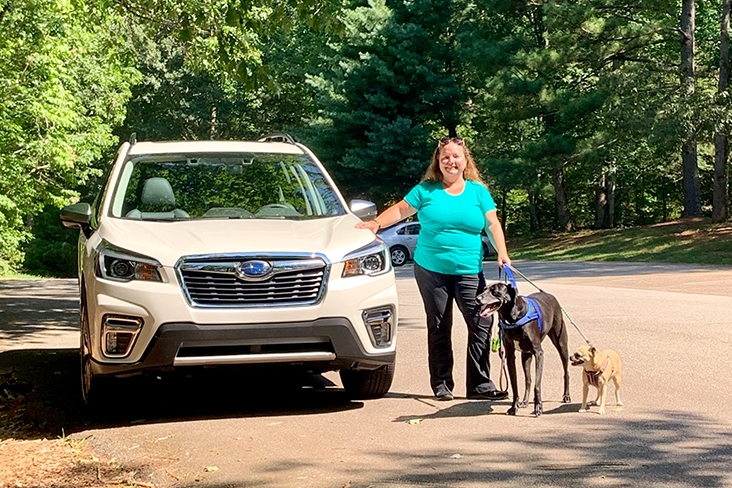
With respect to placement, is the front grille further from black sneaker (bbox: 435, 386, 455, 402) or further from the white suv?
black sneaker (bbox: 435, 386, 455, 402)

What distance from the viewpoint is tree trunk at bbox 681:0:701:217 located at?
3331 centimetres

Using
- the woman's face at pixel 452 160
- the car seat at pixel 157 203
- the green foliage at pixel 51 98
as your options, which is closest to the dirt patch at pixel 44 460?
the car seat at pixel 157 203

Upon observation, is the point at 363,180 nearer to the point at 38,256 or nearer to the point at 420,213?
the point at 38,256

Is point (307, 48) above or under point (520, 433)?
above

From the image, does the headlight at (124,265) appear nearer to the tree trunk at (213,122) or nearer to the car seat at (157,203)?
the car seat at (157,203)

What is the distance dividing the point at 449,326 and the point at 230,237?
5.96 feet

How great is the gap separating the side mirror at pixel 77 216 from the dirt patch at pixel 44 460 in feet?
4.65

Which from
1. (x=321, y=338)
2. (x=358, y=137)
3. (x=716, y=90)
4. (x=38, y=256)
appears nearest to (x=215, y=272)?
(x=321, y=338)

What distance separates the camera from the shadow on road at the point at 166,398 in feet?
24.5

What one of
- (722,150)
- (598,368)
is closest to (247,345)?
(598,368)

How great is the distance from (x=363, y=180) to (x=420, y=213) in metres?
36.4

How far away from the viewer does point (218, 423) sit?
7191 mm

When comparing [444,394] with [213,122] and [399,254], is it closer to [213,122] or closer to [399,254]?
[399,254]

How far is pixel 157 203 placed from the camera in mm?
8008
